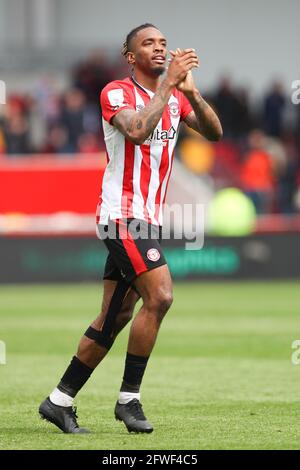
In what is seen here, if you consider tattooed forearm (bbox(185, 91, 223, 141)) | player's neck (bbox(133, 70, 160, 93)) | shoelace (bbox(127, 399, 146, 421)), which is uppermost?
player's neck (bbox(133, 70, 160, 93))

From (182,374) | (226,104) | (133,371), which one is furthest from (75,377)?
(226,104)

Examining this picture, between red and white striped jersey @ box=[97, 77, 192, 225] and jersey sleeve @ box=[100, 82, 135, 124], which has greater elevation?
jersey sleeve @ box=[100, 82, 135, 124]

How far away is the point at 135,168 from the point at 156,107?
0.55 metres

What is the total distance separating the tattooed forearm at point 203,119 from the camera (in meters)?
7.85

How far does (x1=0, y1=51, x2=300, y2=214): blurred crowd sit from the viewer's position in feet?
77.9

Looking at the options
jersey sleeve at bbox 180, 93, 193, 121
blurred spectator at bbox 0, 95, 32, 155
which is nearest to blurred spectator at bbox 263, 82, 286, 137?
blurred spectator at bbox 0, 95, 32, 155

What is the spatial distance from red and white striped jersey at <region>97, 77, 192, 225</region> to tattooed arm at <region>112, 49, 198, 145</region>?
0.27 metres

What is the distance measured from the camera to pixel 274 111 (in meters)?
26.2

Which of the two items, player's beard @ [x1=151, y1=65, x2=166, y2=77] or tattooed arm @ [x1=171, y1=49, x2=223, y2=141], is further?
player's beard @ [x1=151, y1=65, x2=166, y2=77]

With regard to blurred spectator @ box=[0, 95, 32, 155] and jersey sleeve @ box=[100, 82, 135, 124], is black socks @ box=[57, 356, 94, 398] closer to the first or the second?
jersey sleeve @ box=[100, 82, 135, 124]

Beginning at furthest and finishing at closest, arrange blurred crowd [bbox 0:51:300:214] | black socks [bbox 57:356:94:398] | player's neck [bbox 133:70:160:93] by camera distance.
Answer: blurred crowd [bbox 0:51:300:214]
black socks [bbox 57:356:94:398]
player's neck [bbox 133:70:160:93]

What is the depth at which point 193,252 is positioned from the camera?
67.8ft
